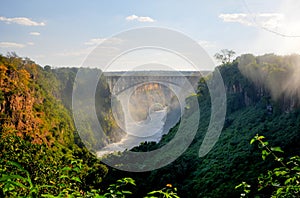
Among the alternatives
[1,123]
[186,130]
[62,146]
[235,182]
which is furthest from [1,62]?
[235,182]

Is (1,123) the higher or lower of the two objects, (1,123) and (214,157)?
the higher

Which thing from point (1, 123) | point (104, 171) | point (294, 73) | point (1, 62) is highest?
point (1, 62)

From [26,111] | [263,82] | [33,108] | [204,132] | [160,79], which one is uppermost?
[160,79]

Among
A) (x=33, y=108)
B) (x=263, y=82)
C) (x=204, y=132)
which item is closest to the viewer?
(x=263, y=82)

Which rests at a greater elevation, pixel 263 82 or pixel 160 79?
pixel 160 79

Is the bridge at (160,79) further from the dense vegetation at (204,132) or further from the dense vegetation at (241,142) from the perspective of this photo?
the dense vegetation at (241,142)

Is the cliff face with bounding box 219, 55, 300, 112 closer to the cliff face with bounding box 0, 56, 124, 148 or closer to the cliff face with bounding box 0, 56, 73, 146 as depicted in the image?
the cliff face with bounding box 0, 56, 124, 148

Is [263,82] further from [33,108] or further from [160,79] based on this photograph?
[33,108]

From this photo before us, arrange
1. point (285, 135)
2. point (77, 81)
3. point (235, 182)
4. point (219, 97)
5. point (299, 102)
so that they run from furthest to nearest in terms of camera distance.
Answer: point (77, 81), point (219, 97), point (299, 102), point (285, 135), point (235, 182)

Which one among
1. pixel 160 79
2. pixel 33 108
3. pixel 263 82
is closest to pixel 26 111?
pixel 33 108

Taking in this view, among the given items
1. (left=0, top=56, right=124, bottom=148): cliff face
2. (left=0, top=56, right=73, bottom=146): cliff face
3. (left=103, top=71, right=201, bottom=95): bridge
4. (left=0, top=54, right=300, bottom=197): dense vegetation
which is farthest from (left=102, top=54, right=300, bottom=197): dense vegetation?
(left=103, top=71, right=201, bottom=95): bridge

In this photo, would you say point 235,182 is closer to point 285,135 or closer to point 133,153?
point 285,135
